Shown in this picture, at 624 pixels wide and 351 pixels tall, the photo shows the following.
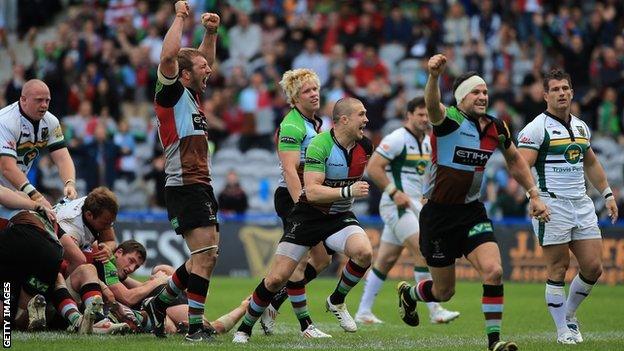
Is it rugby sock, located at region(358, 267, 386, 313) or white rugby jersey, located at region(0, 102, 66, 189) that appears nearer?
white rugby jersey, located at region(0, 102, 66, 189)

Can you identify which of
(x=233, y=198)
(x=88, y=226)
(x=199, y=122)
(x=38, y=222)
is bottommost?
(x=233, y=198)

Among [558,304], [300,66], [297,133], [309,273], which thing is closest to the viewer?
[558,304]

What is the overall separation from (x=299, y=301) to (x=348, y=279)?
0.61 m

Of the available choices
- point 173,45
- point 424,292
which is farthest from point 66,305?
point 424,292

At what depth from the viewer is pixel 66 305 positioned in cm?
1283

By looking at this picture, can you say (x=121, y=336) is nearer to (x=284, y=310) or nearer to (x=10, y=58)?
(x=284, y=310)

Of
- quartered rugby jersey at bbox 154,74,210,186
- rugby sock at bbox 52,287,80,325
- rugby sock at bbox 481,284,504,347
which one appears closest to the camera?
rugby sock at bbox 481,284,504,347

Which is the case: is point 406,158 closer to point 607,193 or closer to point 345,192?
point 607,193

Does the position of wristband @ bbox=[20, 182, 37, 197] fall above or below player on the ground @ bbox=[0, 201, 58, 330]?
above

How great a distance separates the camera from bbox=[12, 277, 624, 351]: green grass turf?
11.8 m

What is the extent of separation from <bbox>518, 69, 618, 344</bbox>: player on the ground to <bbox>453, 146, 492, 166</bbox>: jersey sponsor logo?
128 centimetres

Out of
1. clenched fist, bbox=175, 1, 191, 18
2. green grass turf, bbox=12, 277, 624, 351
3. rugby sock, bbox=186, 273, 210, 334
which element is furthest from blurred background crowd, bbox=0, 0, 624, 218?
clenched fist, bbox=175, 1, 191, 18

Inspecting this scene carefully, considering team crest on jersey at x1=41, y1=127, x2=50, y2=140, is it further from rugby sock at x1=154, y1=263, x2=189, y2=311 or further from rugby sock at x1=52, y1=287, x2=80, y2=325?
rugby sock at x1=154, y1=263, x2=189, y2=311

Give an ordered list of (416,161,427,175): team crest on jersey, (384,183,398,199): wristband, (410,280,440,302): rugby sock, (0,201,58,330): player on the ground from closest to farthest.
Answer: (0,201,58,330): player on the ground < (410,280,440,302): rugby sock < (384,183,398,199): wristband < (416,161,427,175): team crest on jersey
